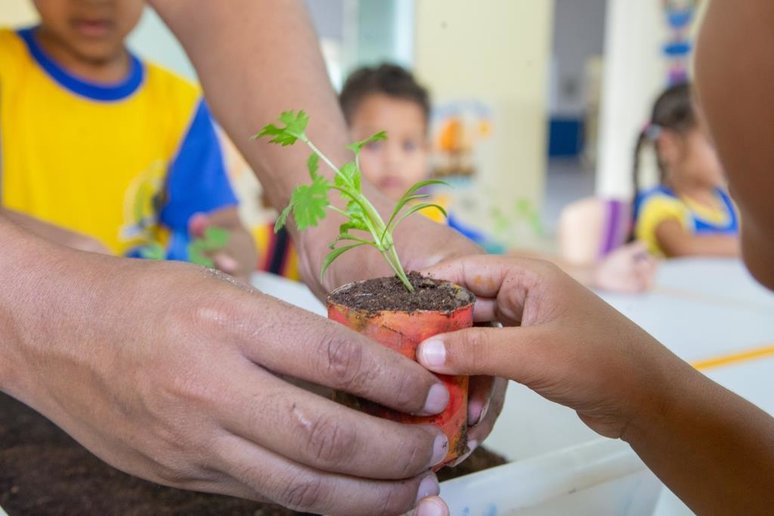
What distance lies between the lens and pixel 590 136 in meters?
10.0

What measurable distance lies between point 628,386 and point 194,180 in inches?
55.8

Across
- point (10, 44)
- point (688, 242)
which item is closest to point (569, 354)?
point (10, 44)

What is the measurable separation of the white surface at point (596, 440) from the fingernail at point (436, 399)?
12 cm

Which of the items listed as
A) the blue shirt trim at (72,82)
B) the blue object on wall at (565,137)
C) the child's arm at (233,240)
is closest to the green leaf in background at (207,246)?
the child's arm at (233,240)

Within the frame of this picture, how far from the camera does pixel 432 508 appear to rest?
1.89 ft

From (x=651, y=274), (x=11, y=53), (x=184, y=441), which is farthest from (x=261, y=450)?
(x=651, y=274)

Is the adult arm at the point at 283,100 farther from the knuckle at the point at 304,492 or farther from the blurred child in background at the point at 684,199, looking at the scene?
the blurred child in background at the point at 684,199

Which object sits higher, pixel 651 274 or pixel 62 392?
pixel 62 392

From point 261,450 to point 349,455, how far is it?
0.07 meters

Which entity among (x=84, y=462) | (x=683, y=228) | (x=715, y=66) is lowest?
(x=683, y=228)

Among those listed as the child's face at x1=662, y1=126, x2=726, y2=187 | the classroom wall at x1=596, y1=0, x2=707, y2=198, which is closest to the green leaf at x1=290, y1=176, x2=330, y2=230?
the child's face at x1=662, y1=126, x2=726, y2=187

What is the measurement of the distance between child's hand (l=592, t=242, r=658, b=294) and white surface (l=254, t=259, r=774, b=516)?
8 centimetres

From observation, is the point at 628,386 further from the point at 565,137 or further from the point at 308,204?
the point at 565,137

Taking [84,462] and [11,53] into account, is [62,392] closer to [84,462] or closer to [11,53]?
[84,462]
